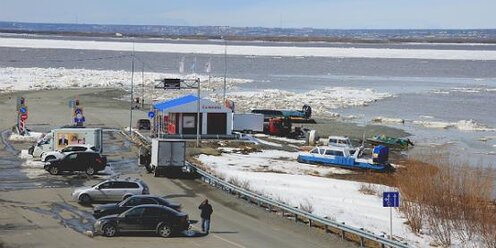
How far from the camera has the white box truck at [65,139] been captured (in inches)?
1534

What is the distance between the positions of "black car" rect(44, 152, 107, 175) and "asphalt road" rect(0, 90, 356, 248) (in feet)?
1.37

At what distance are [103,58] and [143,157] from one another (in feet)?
429

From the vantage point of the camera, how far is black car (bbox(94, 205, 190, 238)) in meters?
23.1

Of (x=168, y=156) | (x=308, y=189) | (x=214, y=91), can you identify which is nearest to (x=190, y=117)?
(x=168, y=156)

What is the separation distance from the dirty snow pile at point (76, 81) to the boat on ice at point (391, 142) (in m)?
35.6

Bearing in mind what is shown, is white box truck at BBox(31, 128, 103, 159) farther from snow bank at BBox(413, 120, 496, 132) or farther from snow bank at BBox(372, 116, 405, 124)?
snow bank at BBox(413, 120, 496, 132)

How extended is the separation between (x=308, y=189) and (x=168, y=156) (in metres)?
6.54

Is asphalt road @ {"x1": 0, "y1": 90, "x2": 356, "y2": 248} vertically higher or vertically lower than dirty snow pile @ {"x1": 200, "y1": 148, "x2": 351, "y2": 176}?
higher

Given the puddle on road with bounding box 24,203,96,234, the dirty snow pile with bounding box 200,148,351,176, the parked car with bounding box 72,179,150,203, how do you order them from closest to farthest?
the puddle on road with bounding box 24,203,96,234
the parked car with bounding box 72,179,150,203
the dirty snow pile with bounding box 200,148,351,176

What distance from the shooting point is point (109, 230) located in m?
23.1

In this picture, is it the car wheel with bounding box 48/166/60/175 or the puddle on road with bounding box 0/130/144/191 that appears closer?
the puddle on road with bounding box 0/130/144/191

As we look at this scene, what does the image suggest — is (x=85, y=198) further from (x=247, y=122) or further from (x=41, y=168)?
(x=247, y=122)

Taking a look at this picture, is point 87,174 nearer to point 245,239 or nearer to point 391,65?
point 245,239

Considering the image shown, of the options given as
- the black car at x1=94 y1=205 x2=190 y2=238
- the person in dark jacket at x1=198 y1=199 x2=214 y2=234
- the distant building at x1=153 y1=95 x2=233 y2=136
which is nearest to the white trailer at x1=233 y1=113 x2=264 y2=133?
the distant building at x1=153 y1=95 x2=233 y2=136
